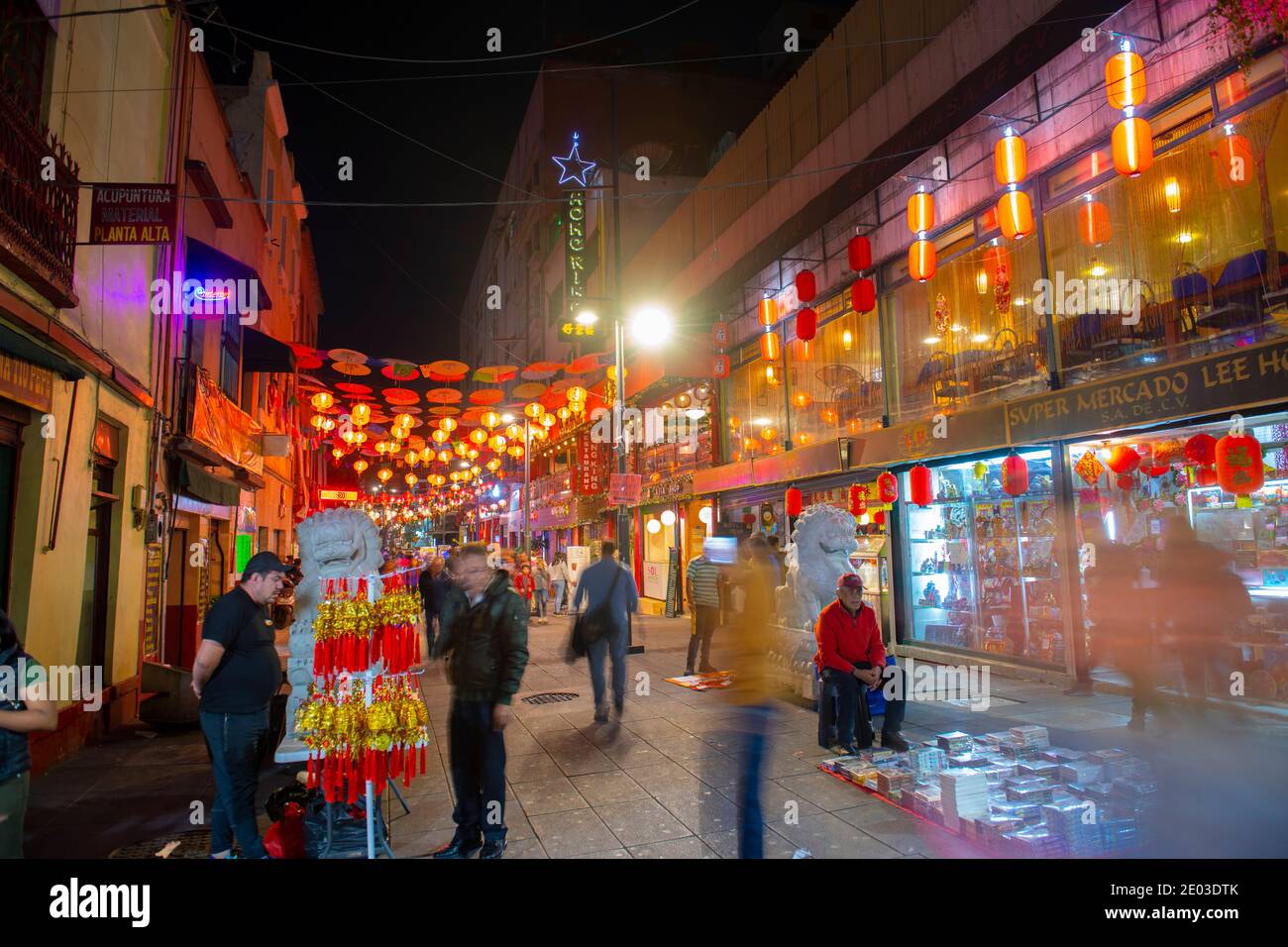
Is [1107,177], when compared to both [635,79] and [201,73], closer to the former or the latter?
[201,73]

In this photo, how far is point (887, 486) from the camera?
Result: 1233 centimetres

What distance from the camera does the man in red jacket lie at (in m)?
6.89

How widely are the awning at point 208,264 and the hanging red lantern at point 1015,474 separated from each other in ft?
39.9

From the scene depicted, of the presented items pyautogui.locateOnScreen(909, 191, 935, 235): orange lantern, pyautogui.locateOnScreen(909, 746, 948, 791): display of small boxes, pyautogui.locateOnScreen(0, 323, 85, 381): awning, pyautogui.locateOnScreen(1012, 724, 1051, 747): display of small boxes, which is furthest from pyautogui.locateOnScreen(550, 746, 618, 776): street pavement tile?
pyautogui.locateOnScreen(909, 191, 935, 235): orange lantern

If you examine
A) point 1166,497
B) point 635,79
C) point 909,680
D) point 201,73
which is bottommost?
point 909,680

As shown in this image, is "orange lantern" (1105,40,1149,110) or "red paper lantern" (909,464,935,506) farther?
"red paper lantern" (909,464,935,506)

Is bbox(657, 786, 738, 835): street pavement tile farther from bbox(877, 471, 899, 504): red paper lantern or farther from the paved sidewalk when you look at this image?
bbox(877, 471, 899, 504): red paper lantern

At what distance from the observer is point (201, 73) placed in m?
12.2

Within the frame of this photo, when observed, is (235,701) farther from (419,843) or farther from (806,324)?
(806,324)

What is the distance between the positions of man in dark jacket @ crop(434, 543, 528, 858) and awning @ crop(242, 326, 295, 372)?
46.5 ft

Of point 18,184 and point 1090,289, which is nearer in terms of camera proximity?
point 18,184


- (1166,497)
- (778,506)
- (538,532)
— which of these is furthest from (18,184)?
(538,532)
